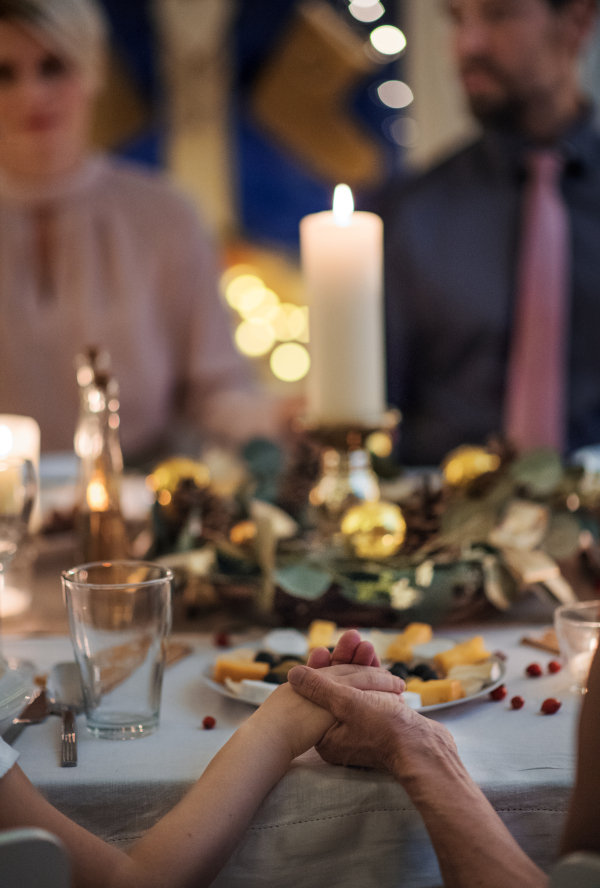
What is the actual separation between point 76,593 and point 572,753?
1.13 ft

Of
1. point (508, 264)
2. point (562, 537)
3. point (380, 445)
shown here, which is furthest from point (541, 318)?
point (562, 537)

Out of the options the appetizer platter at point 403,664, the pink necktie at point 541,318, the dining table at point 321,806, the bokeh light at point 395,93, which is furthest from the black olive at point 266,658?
the bokeh light at point 395,93

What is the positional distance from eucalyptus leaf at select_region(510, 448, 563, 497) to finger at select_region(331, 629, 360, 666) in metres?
0.35

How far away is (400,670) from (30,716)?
27 centimetres

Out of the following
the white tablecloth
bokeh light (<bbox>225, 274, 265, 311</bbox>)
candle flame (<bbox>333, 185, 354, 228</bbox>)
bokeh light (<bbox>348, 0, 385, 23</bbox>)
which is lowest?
the white tablecloth

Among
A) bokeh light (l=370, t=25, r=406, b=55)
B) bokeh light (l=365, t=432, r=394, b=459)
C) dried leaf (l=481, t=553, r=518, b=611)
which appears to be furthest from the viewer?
bokeh light (l=370, t=25, r=406, b=55)

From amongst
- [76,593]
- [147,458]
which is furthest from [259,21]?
[76,593]

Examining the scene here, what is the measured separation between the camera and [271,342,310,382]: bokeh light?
3.40m

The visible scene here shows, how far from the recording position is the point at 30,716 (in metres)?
0.59

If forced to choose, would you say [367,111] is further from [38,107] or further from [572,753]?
[572,753]

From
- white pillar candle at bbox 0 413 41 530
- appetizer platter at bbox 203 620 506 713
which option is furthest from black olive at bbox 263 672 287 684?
white pillar candle at bbox 0 413 41 530

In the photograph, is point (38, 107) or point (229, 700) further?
point (38, 107)

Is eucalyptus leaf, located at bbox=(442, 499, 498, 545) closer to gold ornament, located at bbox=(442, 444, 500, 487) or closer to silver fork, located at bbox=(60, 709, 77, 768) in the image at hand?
gold ornament, located at bbox=(442, 444, 500, 487)

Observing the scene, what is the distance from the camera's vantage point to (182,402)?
193 cm
